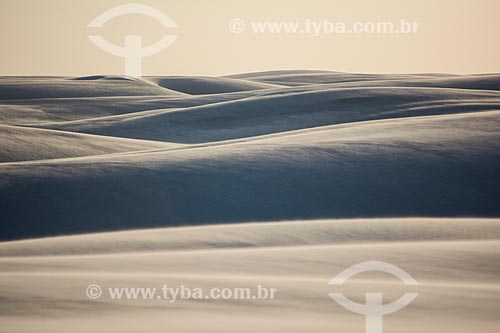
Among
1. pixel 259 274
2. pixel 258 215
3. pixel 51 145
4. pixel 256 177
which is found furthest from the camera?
pixel 51 145

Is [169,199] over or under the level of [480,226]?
over

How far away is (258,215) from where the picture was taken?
21734mm

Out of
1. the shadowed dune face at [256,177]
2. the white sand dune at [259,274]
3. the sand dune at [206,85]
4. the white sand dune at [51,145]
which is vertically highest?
the sand dune at [206,85]

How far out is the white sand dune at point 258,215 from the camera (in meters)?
11.5

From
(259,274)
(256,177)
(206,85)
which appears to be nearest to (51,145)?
(256,177)

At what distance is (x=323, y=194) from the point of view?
23.0m

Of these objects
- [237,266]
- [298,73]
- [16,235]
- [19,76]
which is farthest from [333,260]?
[298,73]

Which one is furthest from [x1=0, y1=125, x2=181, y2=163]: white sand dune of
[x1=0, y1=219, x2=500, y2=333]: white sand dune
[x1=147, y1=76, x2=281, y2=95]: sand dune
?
[x1=147, y1=76, x2=281, y2=95]: sand dune

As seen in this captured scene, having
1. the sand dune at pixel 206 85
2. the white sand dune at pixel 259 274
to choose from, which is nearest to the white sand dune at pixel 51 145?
the white sand dune at pixel 259 274

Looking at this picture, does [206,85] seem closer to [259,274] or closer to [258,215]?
[258,215]

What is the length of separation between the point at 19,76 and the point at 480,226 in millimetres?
63089

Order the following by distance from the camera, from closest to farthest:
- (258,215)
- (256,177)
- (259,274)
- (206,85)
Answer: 1. (259,274)
2. (258,215)
3. (256,177)
4. (206,85)

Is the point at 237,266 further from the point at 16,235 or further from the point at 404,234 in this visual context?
the point at 16,235

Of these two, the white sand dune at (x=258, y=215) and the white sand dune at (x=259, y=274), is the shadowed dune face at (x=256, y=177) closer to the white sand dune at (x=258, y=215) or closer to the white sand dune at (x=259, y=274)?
the white sand dune at (x=258, y=215)
